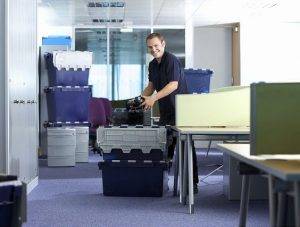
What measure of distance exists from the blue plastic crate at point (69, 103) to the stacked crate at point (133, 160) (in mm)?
2777

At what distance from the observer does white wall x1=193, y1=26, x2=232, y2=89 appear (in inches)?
413

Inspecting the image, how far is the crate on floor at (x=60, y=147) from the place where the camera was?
7.01 meters

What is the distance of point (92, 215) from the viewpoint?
12.5ft

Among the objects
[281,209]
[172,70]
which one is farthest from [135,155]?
[281,209]

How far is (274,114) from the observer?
2.07m

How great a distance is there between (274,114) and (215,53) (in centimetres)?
856

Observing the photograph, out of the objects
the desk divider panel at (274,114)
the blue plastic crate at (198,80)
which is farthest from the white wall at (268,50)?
the desk divider panel at (274,114)

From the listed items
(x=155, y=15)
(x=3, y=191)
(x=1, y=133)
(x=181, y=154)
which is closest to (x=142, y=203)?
(x=181, y=154)

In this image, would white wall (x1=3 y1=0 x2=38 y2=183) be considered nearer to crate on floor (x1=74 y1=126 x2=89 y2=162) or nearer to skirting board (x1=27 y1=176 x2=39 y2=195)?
skirting board (x1=27 y1=176 x2=39 y2=195)

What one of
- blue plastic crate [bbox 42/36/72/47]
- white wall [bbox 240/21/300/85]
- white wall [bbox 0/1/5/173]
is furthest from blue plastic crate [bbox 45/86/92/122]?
white wall [bbox 240/21/300/85]

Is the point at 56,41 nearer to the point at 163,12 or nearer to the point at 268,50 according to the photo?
the point at 163,12

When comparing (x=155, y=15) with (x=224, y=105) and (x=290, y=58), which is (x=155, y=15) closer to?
(x=290, y=58)

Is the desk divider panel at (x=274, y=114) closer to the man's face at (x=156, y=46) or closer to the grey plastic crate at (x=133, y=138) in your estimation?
the grey plastic crate at (x=133, y=138)

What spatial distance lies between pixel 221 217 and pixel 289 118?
1.81 meters
